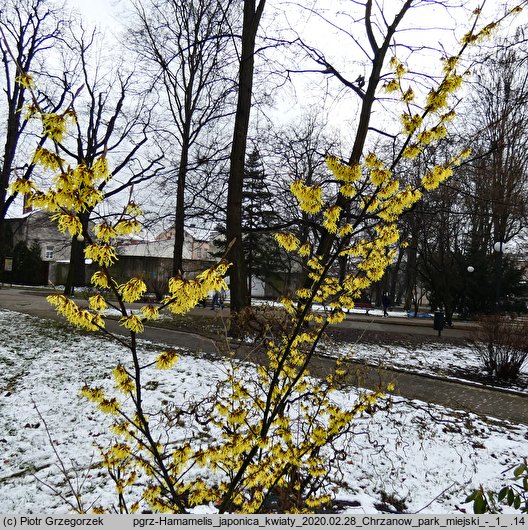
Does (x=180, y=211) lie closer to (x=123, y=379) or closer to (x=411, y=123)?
(x=411, y=123)

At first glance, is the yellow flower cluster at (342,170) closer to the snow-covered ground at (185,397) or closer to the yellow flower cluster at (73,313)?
the yellow flower cluster at (73,313)

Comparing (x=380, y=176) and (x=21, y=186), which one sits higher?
(x=380, y=176)

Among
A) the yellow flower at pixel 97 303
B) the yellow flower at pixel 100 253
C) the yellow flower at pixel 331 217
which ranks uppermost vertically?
the yellow flower at pixel 331 217

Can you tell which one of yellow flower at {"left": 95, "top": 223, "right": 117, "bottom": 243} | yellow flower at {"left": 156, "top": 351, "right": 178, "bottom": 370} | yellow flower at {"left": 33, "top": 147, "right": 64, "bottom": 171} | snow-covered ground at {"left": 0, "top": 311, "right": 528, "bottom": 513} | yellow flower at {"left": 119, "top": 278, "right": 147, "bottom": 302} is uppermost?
yellow flower at {"left": 33, "top": 147, "right": 64, "bottom": 171}

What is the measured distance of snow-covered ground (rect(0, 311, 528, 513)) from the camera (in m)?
3.96

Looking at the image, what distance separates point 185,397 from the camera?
615 cm

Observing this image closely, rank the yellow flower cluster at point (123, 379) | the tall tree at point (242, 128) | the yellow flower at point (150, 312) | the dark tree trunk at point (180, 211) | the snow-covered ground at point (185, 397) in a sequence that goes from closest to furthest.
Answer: the yellow flower at point (150, 312) < the yellow flower cluster at point (123, 379) < the snow-covered ground at point (185, 397) < the tall tree at point (242, 128) < the dark tree trunk at point (180, 211)

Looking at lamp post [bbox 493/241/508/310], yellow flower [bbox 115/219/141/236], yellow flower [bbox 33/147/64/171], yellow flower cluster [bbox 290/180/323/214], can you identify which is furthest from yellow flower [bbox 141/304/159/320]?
lamp post [bbox 493/241/508/310]

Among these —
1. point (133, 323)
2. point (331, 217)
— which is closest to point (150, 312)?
point (133, 323)

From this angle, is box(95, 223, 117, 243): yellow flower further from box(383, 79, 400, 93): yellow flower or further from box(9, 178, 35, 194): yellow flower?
box(383, 79, 400, 93): yellow flower


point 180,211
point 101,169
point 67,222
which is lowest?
point 67,222

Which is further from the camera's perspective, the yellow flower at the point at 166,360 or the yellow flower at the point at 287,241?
the yellow flower at the point at 287,241

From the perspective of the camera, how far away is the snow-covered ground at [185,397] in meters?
3.96

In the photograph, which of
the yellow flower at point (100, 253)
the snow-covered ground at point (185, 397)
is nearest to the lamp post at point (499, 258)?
the snow-covered ground at point (185, 397)
